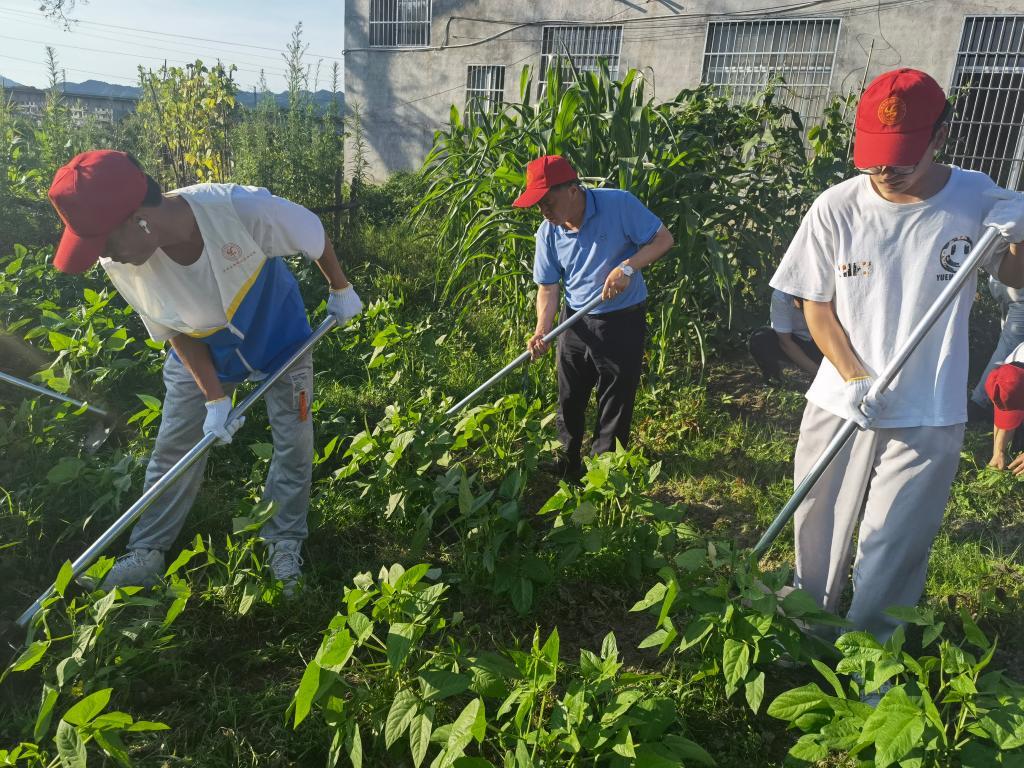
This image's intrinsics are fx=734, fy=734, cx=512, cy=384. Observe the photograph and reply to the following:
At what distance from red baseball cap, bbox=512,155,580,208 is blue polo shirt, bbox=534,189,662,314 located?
0.24 meters

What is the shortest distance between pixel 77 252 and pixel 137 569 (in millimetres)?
1129

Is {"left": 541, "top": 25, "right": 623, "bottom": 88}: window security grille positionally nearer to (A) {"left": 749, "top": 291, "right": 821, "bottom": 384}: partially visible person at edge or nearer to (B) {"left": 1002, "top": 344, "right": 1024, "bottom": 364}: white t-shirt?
(A) {"left": 749, "top": 291, "right": 821, "bottom": 384}: partially visible person at edge

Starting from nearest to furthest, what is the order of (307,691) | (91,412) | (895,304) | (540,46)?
(307,691), (895,304), (91,412), (540,46)

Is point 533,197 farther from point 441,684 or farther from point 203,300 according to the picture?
point 441,684

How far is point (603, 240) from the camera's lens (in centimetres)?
300

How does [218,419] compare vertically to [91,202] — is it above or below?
below

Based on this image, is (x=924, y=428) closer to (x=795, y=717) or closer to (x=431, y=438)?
(x=795, y=717)

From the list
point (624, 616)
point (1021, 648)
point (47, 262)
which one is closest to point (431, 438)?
point (624, 616)

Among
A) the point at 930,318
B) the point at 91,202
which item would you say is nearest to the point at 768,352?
the point at 930,318

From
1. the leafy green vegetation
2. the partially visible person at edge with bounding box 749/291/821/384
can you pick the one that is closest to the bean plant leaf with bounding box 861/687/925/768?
the leafy green vegetation

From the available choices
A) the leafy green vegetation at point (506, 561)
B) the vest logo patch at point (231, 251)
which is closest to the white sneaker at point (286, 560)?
the leafy green vegetation at point (506, 561)

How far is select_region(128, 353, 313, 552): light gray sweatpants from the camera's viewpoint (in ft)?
8.40

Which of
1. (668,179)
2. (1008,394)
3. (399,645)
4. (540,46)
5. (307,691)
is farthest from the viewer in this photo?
(540,46)

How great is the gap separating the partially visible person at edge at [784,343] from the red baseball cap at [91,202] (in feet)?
6.16
